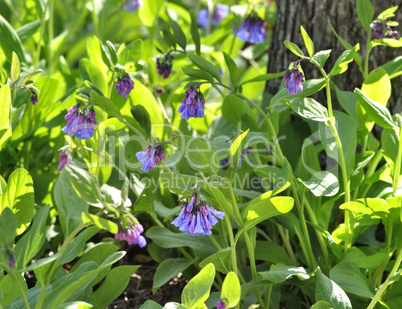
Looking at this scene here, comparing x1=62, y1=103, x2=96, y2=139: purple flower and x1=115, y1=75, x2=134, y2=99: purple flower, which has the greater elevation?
x1=115, y1=75, x2=134, y2=99: purple flower

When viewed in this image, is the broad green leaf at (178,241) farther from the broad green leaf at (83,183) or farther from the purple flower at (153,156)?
the broad green leaf at (83,183)

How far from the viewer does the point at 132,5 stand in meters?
2.75

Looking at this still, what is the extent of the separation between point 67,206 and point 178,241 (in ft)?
1.18

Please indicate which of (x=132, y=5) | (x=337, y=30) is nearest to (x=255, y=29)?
(x=337, y=30)

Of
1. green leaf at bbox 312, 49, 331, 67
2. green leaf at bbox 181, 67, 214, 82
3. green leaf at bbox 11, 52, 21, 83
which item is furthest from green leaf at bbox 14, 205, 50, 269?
green leaf at bbox 312, 49, 331, 67

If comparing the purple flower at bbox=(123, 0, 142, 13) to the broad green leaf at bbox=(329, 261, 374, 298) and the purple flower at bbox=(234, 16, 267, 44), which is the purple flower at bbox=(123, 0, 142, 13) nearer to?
the purple flower at bbox=(234, 16, 267, 44)

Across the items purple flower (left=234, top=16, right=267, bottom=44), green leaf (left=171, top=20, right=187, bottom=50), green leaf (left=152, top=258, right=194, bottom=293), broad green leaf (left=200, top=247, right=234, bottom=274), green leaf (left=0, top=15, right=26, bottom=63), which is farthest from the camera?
purple flower (left=234, top=16, right=267, bottom=44)

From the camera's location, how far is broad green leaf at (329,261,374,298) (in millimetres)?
1366

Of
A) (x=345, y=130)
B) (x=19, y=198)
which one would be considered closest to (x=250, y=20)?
(x=345, y=130)

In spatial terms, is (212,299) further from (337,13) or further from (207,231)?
(337,13)

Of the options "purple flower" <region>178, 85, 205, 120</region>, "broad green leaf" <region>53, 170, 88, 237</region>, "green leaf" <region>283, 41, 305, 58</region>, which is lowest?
"broad green leaf" <region>53, 170, 88, 237</region>

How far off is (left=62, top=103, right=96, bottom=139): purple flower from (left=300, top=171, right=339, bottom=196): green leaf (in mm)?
585

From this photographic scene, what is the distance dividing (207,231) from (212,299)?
34cm

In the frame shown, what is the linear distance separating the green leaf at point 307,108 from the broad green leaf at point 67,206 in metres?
0.60
